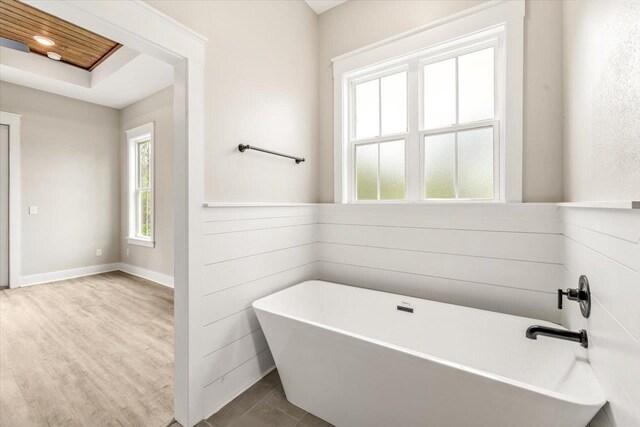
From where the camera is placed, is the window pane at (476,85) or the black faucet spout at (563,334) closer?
the black faucet spout at (563,334)

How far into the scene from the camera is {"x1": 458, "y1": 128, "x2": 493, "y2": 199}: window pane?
1.95 metres

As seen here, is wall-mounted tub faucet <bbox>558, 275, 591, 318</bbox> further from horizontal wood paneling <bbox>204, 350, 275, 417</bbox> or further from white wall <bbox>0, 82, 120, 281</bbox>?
white wall <bbox>0, 82, 120, 281</bbox>

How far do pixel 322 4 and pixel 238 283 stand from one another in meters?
2.46

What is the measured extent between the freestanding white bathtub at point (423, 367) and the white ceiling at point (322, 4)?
2447 mm

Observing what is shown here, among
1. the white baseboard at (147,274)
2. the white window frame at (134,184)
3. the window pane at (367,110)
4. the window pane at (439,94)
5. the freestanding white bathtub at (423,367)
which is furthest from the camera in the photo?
the white window frame at (134,184)

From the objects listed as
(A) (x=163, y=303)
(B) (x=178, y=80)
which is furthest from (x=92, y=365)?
(B) (x=178, y=80)

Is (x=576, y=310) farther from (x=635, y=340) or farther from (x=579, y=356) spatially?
(x=635, y=340)

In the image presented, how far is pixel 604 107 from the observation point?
1028mm

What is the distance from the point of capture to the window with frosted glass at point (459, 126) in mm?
1947

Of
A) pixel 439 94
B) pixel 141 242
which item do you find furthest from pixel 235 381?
pixel 141 242

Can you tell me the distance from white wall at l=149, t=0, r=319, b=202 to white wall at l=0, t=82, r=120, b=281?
4.19 metres

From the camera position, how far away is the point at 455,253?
75.8 inches

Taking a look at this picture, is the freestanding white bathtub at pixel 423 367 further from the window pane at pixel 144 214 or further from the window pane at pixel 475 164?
the window pane at pixel 144 214

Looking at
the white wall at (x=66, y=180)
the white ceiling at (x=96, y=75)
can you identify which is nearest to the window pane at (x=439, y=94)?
the white ceiling at (x=96, y=75)
